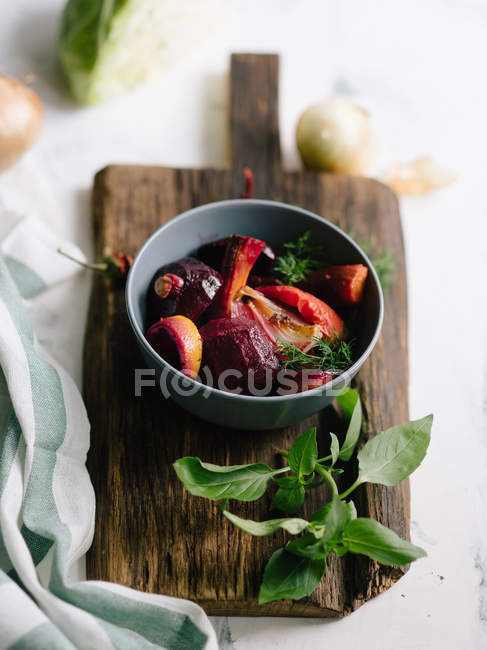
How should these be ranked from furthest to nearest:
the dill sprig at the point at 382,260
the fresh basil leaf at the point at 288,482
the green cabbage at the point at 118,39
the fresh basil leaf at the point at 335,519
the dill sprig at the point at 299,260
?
the green cabbage at the point at 118,39
the dill sprig at the point at 382,260
the dill sprig at the point at 299,260
the fresh basil leaf at the point at 288,482
the fresh basil leaf at the point at 335,519

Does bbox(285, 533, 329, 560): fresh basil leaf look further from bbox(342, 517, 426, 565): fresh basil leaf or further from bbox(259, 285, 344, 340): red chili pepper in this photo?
bbox(259, 285, 344, 340): red chili pepper

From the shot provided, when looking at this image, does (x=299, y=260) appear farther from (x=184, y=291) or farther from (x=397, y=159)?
(x=397, y=159)

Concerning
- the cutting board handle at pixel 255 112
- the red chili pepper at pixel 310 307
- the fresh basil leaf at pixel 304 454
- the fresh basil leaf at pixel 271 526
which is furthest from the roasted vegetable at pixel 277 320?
the cutting board handle at pixel 255 112

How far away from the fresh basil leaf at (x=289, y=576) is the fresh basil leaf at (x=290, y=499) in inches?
2.2

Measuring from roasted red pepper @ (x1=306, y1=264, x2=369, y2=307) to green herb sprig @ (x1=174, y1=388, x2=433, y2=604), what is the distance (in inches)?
6.1

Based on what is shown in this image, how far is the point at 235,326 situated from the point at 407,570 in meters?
0.40

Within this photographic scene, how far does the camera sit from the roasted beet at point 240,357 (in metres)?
0.87

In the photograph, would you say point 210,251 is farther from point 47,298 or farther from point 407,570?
point 407,570

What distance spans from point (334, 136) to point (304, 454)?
67 cm

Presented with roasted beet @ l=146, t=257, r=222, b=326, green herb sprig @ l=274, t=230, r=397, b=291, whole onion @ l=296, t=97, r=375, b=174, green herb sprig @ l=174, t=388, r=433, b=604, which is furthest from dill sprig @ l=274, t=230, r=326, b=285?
whole onion @ l=296, t=97, r=375, b=174

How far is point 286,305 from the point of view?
941 millimetres

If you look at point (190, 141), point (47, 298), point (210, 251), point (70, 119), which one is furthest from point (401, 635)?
point (70, 119)

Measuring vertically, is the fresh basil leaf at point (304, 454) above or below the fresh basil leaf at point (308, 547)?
above

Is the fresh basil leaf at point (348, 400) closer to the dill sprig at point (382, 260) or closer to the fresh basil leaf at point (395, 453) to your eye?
the fresh basil leaf at point (395, 453)
